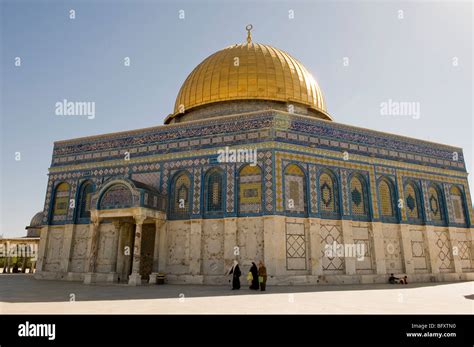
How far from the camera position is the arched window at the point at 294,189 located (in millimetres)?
14594

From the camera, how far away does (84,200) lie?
18.1m

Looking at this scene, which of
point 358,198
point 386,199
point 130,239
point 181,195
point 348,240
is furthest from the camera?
point 386,199

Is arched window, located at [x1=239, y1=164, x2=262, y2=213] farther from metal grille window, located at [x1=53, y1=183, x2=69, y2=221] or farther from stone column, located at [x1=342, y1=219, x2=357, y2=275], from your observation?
metal grille window, located at [x1=53, y1=183, x2=69, y2=221]

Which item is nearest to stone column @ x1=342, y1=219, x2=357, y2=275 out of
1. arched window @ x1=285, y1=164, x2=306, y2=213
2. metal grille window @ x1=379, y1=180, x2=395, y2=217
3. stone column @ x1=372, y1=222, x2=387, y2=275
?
stone column @ x1=372, y1=222, x2=387, y2=275

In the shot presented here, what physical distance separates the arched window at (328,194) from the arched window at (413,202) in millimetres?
4480

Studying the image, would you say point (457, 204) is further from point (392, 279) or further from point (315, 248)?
point (315, 248)

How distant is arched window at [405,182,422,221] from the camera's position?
57.6 feet

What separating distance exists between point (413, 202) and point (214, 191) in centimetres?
1046

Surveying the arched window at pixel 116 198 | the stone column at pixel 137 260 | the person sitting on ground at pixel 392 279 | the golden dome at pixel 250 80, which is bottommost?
the person sitting on ground at pixel 392 279

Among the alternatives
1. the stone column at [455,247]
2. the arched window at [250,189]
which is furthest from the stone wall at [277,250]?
the arched window at [250,189]

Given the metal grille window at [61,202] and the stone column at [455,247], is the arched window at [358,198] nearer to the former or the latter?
the stone column at [455,247]

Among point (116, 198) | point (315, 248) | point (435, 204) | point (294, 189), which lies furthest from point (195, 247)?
point (435, 204)
